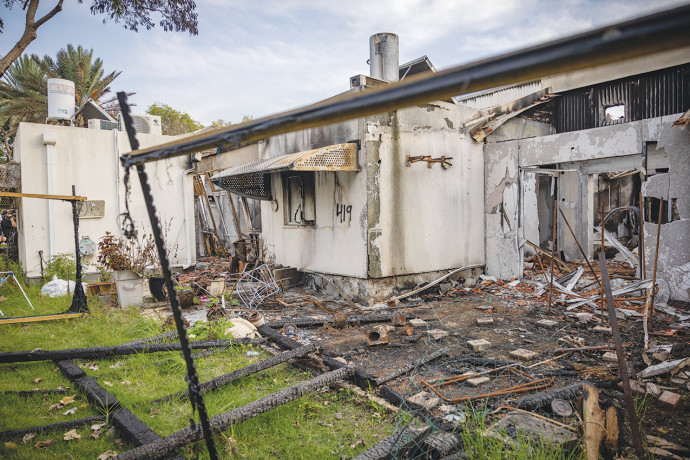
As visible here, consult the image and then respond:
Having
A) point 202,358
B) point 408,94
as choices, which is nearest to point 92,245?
point 202,358

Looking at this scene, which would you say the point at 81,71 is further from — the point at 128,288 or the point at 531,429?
the point at 531,429

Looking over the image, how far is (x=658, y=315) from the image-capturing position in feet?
21.8

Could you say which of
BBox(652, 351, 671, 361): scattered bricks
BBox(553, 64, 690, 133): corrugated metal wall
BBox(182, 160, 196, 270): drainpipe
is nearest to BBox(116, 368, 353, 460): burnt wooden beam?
BBox(652, 351, 671, 361): scattered bricks

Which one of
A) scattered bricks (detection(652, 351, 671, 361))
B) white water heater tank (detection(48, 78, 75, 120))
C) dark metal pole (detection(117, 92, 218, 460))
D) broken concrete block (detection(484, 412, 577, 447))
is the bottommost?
scattered bricks (detection(652, 351, 671, 361))

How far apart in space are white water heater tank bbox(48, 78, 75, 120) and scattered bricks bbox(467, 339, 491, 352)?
11.6 m

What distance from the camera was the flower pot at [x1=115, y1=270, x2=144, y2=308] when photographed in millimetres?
7500

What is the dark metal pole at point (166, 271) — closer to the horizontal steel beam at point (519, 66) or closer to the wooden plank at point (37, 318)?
the horizontal steel beam at point (519, 66)

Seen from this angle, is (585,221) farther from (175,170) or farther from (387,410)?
(175,170)

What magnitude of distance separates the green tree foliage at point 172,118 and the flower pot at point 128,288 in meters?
24.2

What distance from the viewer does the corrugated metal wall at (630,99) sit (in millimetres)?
11039

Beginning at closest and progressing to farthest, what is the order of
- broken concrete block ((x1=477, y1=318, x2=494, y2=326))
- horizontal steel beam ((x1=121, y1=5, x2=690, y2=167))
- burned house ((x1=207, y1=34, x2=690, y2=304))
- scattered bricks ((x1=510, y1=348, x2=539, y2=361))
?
horizontal steel beam ((x1=121, y1=5, x2=690, y2=167)) → scattered bricks ((x1=510, y1=348, x2=539, y2=361)) → broken concrete block ((x1=477, y1=318, x2=494, y2=326)) → burned house ((x1=207, y1=34, x2=690, y2=304))

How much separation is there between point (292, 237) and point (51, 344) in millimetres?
5450

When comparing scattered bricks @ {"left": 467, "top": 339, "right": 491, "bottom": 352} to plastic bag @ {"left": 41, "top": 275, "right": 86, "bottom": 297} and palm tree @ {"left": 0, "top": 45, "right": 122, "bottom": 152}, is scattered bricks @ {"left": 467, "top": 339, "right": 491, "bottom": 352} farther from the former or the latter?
palm tree @ {"left": 0, "top": 45, "right": 122, "bottom": 152}

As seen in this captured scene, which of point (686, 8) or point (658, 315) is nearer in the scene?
point (686, 8)
